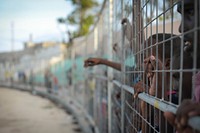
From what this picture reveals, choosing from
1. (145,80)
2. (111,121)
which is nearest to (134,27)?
(145,80)

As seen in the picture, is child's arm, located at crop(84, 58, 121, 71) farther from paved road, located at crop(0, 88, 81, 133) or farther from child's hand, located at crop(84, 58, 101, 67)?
paved road, located at crop(0, 88, 81, 133)

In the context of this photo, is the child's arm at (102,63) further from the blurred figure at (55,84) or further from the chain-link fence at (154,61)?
the blurred figure at (55,84)

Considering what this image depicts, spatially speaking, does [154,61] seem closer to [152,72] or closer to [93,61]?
[152,72]

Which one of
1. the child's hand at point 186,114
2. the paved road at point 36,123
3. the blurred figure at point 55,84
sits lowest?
the paved road at point 36,123

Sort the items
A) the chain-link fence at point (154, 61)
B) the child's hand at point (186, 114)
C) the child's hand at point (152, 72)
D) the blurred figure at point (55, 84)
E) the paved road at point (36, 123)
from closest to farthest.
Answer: the child's hand at point (186, 114)
the chain-link fence at point (154, 61)
the child's hand at point (152, 72)
the paved road at point (36, 123)
the blurred figure at point (55, 84)

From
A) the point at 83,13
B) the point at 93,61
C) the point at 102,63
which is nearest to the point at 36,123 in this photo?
the point at 93,61

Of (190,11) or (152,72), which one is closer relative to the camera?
(190,11)


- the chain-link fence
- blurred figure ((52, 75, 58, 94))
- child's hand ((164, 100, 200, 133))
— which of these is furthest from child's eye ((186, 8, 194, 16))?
blurred figure ((52, 75, 58, 94))

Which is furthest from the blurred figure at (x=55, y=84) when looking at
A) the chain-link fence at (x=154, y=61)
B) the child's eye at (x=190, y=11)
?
the child's eye at (x=190, y=11)

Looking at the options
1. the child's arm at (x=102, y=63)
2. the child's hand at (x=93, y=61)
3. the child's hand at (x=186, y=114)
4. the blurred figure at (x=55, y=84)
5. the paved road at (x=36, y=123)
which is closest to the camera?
the child's hand at (x=186, y=114)

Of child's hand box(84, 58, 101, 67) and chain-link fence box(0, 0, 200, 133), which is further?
child's hand box(84, 58, 101, 67)

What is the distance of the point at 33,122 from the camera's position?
306 inches

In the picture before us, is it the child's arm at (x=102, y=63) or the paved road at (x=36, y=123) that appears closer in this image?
the child's arm at (x=102, y=63)

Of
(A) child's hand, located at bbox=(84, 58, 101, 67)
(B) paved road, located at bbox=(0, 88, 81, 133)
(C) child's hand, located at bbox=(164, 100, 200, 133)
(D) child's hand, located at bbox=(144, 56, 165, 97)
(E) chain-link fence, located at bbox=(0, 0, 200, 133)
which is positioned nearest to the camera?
(C) child's hand, located at bbox=(164, 100, 200, 133)
